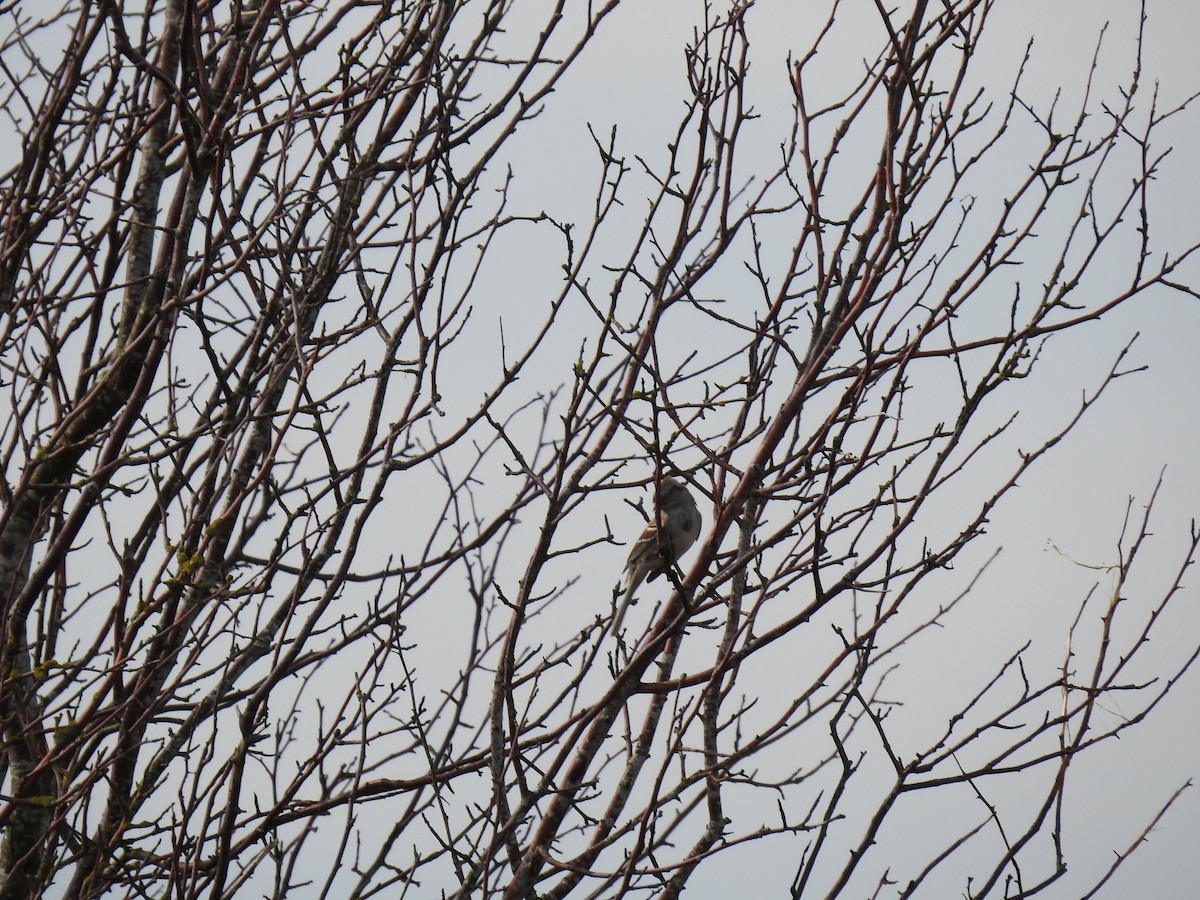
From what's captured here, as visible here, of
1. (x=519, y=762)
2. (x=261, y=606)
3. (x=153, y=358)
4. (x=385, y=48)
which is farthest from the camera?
(x=385, y=48)

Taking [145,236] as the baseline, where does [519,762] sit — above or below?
below

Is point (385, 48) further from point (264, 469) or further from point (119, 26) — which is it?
point (264, 469)

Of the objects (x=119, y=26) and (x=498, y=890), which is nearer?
(x=498, y=890)

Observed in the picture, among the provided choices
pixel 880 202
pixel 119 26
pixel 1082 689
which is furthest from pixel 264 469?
pixel 1082 689

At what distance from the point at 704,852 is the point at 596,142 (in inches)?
75.1

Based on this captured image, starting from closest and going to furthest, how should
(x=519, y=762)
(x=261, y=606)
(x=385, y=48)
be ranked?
(x=519, y=762), (x=261, y=606), (x=385, y=48)

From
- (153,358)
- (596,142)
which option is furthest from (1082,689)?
(153,358)

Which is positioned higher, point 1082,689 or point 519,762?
point 1082,689

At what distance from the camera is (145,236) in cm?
385

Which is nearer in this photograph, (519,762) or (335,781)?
(519,762)

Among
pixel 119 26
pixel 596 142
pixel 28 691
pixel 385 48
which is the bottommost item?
pixel 28 691

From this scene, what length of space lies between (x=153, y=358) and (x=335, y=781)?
140 centimetres

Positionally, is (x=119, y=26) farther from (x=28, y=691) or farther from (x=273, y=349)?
(x=28, y=691)

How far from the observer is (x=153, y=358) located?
337 centimetres
